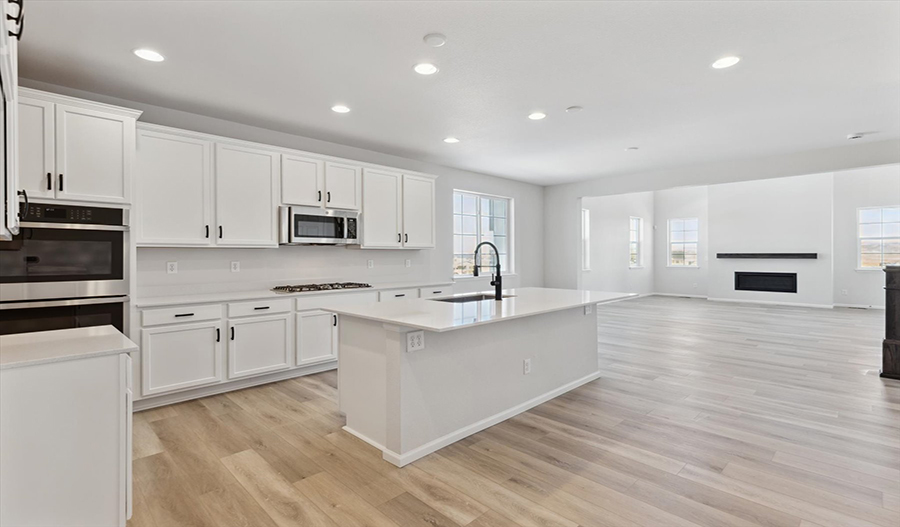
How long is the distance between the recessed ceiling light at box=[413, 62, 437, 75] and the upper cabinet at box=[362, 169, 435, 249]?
207 centimetres

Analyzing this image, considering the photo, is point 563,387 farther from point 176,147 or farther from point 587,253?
point 587,253

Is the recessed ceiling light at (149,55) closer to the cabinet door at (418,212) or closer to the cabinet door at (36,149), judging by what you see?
the cabinet door at (36,149)

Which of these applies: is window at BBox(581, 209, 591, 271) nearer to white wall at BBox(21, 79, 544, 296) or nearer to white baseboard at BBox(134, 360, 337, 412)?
white wall at BBox(21, 79, 544, 296)

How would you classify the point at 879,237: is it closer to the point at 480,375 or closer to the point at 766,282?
the point at 766,282

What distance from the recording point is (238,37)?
8.66 ft

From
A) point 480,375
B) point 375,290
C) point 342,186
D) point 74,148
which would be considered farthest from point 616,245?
point 74,148

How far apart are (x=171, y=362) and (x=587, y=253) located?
8.28 meters

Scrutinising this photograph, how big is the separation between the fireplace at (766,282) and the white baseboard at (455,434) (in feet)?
28.4

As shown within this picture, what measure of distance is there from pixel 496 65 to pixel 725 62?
1.60 metres

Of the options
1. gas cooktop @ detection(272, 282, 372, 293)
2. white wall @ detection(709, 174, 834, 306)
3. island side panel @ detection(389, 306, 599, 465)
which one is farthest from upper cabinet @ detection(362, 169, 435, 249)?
white wall @ detection(709, 174, 834, 306)

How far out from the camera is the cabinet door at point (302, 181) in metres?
4.36

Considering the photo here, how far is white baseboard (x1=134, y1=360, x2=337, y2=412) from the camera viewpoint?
3.44 m

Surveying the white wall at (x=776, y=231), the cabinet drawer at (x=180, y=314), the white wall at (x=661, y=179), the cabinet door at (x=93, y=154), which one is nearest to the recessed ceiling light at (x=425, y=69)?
the cabinet door at (x=93, y=154)

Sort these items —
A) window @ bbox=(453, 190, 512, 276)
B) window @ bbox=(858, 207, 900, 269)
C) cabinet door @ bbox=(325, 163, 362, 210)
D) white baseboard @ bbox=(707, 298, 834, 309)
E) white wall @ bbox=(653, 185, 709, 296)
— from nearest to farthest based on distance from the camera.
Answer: cabinet door @ bbox=(325, 163, 362, 210)
window @ bbox=(453, 190, 512, 276)
window @ bbox=(858, 207, 900, 269)
white baseboard @ bbox=(707, 298, 834, 309)
white wall @ bbox=(653, 185, 709, 296)
